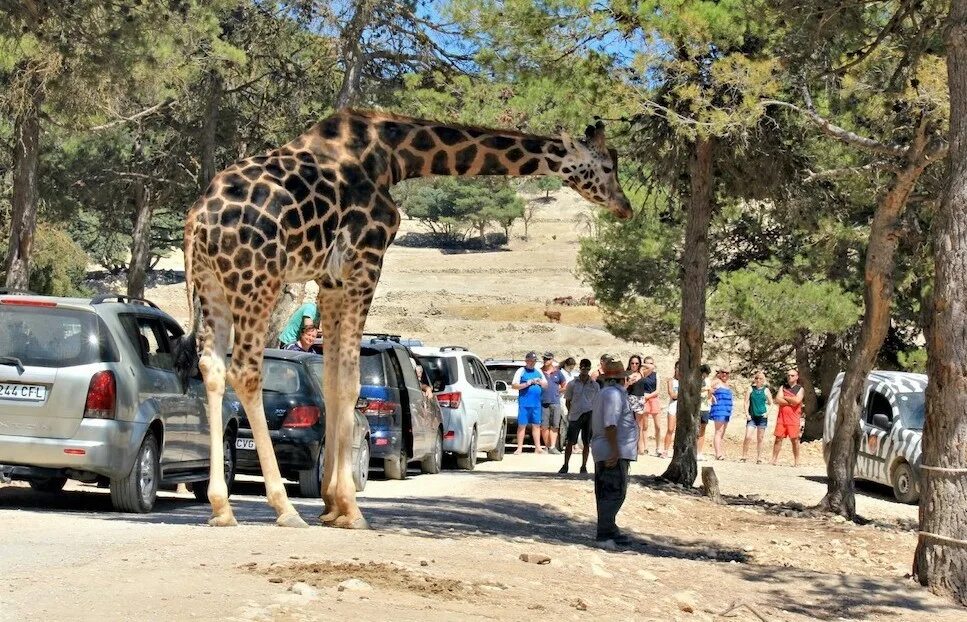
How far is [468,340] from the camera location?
186ft

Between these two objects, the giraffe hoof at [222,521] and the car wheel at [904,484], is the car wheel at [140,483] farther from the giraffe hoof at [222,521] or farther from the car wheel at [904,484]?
the car wheel at [904,484]

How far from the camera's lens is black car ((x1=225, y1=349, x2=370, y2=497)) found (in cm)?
1644

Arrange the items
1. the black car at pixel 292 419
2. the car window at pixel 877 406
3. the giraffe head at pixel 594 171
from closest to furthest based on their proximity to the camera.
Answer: the giraffe head at pixel 594 171, the black car at pixel 292 419, the car window at pixel 877 406

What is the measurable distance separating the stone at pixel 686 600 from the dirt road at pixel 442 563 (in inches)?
0.9

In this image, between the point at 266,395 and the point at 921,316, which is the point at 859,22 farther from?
the point at 921,316

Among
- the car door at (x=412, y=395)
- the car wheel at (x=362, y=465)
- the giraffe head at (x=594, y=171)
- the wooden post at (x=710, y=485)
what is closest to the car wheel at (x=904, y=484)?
the wooden post at (x=710, y=485)

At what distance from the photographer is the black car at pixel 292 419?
1644 centimetres

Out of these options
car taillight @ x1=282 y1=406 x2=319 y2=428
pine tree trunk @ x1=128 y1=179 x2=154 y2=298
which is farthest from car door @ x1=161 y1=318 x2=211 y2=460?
pine tree trunk @ x1=128 y1=179 x2=154 y2=298

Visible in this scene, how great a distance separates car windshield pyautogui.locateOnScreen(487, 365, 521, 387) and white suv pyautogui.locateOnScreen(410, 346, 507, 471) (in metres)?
5.88

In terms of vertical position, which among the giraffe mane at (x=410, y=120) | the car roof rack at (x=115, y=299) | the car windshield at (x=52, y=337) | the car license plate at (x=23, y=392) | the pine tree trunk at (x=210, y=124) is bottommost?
the car license plate at (x=23, y=392)

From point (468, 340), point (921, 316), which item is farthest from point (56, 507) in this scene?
point (468, 340)

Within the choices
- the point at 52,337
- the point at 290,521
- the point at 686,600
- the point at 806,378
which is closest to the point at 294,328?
the point at 52,337

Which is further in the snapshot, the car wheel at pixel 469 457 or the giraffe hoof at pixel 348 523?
the car wheel at pixel 469 457

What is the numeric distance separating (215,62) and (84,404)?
18869 millimetres
